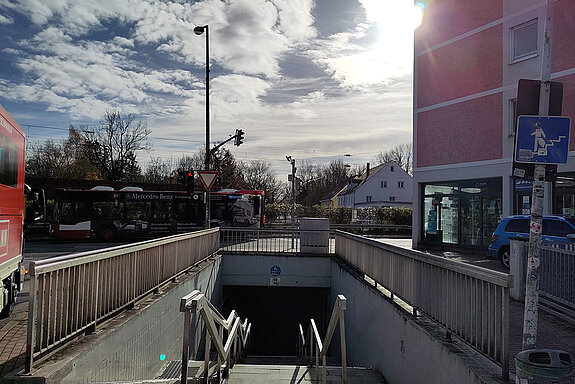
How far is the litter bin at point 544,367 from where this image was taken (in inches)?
122

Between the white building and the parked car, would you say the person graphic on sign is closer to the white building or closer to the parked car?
the parked car

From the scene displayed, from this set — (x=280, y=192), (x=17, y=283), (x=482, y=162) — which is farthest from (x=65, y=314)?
(x=280, y=192)

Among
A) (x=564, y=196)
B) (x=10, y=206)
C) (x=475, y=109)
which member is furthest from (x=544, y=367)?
(x=475, y=109)

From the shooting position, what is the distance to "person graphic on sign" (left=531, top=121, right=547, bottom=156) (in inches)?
166

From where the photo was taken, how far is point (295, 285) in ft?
49.2

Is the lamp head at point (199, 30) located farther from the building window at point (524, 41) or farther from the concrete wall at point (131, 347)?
the building window at point (524, 41)

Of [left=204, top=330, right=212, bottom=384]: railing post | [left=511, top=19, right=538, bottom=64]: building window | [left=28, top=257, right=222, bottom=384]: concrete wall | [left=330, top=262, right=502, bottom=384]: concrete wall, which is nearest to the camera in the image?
[left=28, top=257, right=222, bottom=384]: concrete wall

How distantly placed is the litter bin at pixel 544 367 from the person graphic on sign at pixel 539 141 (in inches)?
75.9

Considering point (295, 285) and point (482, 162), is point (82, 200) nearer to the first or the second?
point (295, 285)

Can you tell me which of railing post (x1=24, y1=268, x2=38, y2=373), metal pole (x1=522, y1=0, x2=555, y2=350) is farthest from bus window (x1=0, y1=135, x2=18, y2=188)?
metal pole (x1=522, y1=0, x2=555, y2=350)

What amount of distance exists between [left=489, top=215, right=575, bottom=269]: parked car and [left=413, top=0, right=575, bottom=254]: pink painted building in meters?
3.25

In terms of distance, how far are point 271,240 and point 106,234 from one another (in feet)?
40.2

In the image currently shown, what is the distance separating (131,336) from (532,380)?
4343mm

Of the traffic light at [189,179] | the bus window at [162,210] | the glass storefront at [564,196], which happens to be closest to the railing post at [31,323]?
the traffic light at [189,179]
